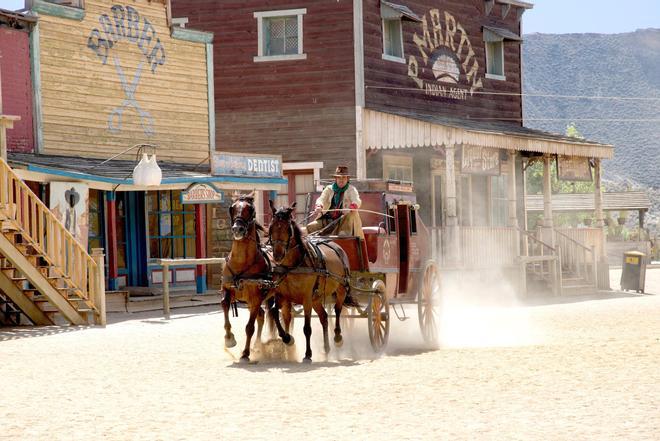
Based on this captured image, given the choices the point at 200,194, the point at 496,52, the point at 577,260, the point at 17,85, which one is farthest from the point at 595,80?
the point at 17,85

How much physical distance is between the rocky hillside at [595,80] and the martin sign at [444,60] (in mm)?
112904

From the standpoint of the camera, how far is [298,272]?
12648 millimetres

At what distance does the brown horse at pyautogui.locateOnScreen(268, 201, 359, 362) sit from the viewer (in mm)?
12617

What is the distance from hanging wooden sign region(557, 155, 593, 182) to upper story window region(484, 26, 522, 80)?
4027 mm

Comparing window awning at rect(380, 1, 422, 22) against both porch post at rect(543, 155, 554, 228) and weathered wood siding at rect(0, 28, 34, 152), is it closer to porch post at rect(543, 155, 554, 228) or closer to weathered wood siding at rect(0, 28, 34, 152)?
porch post at rect(543, 155, 554, 228)

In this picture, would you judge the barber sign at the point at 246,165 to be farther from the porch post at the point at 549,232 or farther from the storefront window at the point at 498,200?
the storefront window at the point at 498,200

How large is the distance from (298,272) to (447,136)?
41.3 ft

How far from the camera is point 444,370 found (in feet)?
38.5

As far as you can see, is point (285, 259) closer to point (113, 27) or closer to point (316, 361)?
point (316, 361)

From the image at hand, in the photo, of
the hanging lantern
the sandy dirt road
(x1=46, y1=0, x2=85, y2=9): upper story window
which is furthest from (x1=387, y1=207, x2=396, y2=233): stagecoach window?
(x1=46, y1=0, x2=85, y2=9): upper story window

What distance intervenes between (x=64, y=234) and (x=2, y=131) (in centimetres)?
206

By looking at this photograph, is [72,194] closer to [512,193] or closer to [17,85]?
[17,85]

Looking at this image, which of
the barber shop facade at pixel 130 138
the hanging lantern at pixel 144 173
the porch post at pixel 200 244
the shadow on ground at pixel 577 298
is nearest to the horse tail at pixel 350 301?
the hanging lantern at pixel 144 173

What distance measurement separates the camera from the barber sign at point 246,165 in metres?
22.0
